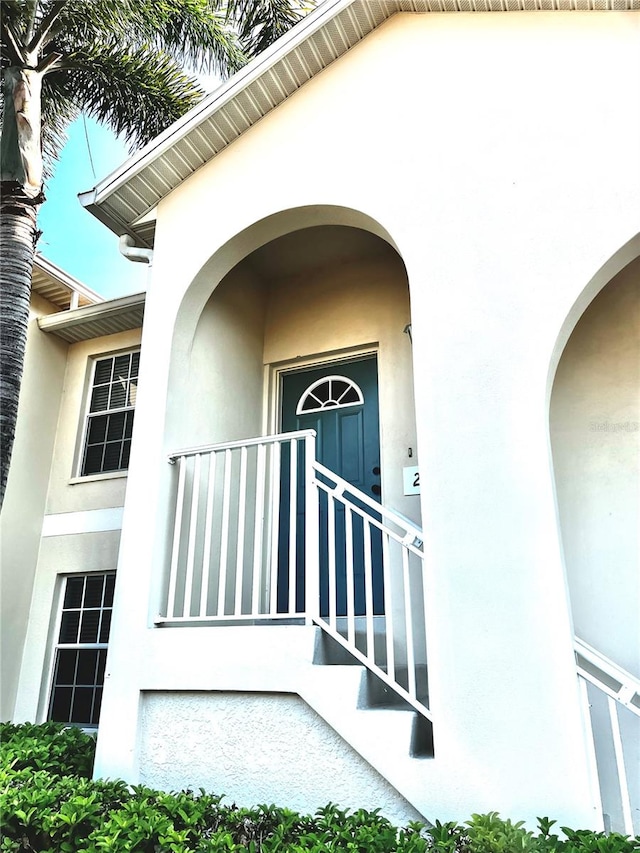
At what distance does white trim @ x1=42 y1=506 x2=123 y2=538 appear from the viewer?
6941 millimetres

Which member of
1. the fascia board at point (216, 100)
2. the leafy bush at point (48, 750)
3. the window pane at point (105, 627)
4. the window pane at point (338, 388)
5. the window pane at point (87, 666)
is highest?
the fascia board at point (216, 100)

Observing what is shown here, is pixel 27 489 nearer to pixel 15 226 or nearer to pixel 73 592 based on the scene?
pixel 73 592

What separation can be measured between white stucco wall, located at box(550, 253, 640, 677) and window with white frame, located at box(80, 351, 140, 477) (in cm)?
488

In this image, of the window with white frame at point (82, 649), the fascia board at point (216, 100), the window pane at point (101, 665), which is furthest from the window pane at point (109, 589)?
the fascia board at point (216, 100)

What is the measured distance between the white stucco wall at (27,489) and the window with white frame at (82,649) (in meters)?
0.44

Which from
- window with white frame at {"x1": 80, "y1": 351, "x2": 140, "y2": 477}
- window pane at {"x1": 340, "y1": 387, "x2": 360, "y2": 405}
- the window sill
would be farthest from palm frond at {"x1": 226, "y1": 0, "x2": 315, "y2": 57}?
the window sill

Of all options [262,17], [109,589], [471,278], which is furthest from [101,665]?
[262,17]

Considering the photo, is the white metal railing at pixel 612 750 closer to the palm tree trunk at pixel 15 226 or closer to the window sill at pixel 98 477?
the window sill at pixel 98 477

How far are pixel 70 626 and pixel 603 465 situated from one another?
18.8ft

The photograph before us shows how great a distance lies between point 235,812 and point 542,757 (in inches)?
65.7

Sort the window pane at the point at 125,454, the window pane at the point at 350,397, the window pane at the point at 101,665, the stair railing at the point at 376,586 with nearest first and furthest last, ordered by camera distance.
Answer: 1. the stair railing at the point at 376,586
2. the window pane at the point at 350,397
3. the window pane at the point at 101,665
4. the window pane at the point at 125,454

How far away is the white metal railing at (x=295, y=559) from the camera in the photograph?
3994 millimetres

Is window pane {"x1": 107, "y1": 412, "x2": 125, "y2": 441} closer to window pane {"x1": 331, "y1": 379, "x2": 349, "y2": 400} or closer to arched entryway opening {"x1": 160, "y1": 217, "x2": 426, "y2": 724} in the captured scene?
arched entryway opening {"x1": 160, "y1": 217, "x2": 426, "y2": 724}

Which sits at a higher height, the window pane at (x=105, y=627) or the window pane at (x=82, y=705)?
the window pane at (x=105, y=627)
